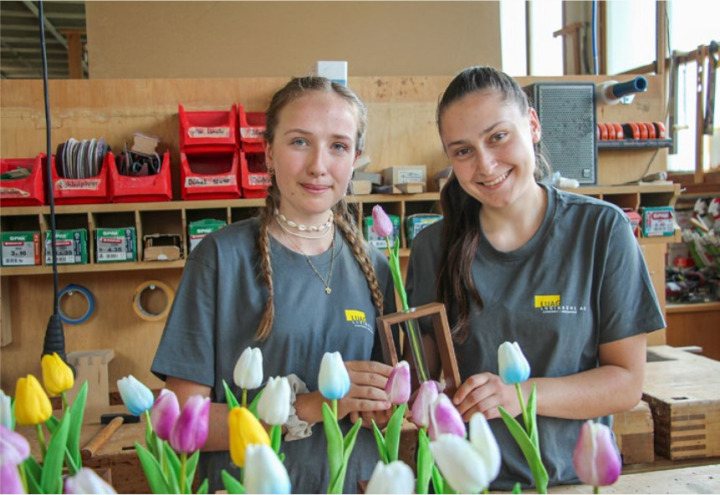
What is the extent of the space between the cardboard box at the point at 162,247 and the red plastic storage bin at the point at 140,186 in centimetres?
13

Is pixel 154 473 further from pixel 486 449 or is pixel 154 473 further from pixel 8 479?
pixel 486 449

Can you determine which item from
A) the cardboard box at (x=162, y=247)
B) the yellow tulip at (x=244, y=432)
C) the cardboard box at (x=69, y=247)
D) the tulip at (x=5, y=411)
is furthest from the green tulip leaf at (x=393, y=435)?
the cardboard box at (x=69, y=247)

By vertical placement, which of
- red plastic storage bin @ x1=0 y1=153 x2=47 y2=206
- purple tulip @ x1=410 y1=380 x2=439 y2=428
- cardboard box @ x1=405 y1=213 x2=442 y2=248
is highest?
red plastic storage bin @ x1=0 y1=153 x2=47 y2=206

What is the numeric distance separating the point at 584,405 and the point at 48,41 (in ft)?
27.5

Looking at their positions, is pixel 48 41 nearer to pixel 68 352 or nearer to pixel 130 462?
pixel 68 352

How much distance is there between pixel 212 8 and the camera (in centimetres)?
270

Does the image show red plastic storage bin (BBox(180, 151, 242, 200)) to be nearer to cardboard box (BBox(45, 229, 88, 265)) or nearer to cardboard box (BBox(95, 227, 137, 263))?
cardboard box (BBox(95, 227, 137, 263))

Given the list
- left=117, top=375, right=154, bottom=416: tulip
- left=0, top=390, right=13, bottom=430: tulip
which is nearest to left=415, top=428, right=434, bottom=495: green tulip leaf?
left=117, top=375, right=154, bottom=416: tulip

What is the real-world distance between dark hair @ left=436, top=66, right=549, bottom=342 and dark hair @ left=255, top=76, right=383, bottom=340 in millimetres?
134

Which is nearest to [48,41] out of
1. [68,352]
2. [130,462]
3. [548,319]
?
[68,352]

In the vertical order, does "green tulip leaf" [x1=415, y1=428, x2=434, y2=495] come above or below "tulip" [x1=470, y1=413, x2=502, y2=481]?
below

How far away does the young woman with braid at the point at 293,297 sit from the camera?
39.8 inches

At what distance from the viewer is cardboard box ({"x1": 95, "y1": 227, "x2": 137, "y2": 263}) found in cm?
197

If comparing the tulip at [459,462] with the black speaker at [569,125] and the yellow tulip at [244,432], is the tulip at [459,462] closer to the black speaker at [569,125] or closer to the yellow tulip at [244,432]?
the yellow tulip at [244,432]
